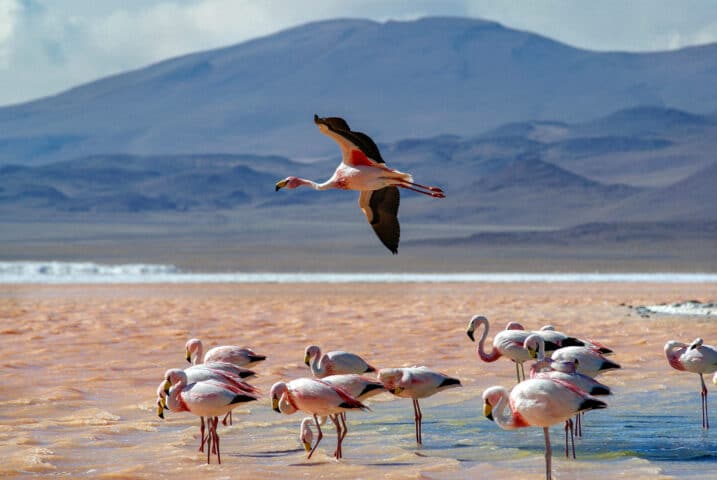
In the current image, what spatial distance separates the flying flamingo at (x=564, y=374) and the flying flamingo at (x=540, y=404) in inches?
14.2

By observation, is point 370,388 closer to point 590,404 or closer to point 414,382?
point 414,382

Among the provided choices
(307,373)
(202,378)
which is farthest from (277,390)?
(307,373)

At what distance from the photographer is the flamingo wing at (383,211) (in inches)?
460

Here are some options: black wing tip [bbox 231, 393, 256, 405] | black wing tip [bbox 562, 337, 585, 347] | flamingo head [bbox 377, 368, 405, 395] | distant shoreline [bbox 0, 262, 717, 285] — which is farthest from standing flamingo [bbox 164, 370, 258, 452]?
distant shoreline [bbox 0, 262, 717, 285]

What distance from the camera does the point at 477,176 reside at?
11200 centimetres

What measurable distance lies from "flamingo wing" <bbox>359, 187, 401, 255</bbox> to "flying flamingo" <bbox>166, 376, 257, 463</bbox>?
3.16m

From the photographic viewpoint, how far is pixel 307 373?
13234mm

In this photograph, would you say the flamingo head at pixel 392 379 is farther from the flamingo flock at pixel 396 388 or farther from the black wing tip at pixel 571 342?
the black wing tip at pixel 571 342

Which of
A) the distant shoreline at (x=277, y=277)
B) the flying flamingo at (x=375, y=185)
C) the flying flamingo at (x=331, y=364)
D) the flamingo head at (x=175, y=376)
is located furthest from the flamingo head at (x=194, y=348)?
the distant shoreline at (x=277, y=277)

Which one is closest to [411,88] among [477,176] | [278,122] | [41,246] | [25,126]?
[278,122]

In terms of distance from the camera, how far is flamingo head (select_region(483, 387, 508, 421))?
8.12 meters

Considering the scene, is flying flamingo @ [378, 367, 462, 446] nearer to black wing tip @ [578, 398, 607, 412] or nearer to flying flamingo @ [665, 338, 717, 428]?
black wing tip @ [578, 398, 607, 412]

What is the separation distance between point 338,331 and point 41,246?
46013 millimetres

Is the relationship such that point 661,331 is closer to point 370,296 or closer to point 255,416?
point 255,416
